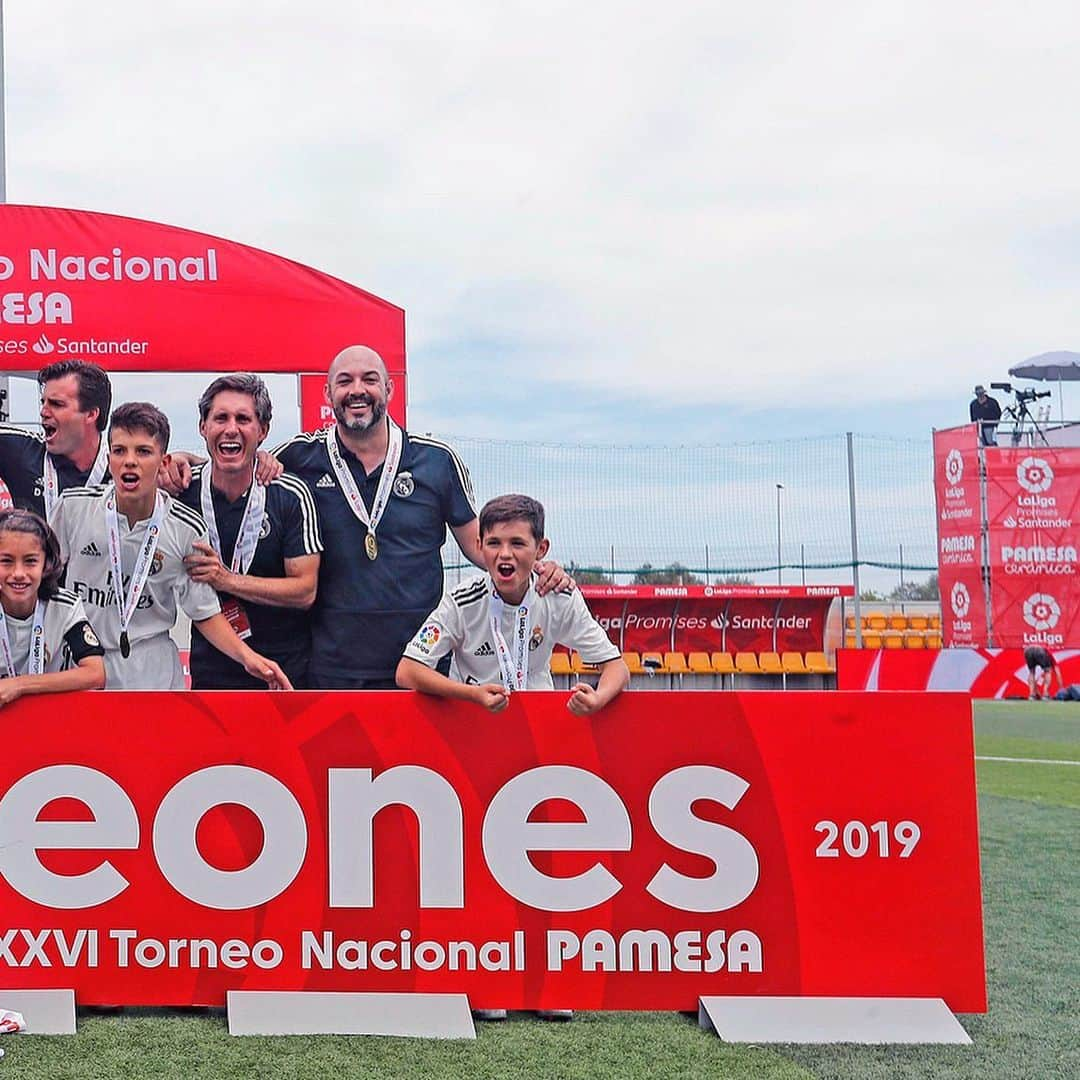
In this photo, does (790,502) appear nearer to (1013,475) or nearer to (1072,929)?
(1013,475)

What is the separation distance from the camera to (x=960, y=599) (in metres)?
23.0

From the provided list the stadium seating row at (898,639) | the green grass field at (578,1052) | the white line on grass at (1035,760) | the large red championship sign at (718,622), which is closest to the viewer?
the green grass field at (578,1052)

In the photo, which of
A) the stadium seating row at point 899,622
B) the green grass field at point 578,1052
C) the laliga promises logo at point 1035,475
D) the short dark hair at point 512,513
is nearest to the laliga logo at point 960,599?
the stadium seating row at point 899,622

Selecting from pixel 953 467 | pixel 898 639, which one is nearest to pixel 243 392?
pixel 953 467

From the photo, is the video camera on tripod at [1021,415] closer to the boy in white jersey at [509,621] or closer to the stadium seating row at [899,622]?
the stadium seating row at [899,622]

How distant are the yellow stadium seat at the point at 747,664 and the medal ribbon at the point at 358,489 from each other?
1590 cm

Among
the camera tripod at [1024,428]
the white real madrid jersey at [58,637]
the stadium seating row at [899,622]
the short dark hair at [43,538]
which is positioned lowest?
the stadium seating row at [899,622]

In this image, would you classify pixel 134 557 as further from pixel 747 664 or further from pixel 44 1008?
pixel 747 664

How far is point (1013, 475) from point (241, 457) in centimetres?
2014

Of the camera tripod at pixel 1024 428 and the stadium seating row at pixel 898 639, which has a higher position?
the camera tripod at pixel 1024 428

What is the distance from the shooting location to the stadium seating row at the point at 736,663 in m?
20.9

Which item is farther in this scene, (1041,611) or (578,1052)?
(1041,611)

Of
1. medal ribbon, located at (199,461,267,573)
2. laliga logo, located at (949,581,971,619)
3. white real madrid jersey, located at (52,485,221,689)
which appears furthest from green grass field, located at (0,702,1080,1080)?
laliga logo, located at (949,581,971,619)

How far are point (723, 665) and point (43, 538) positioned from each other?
1727cm
